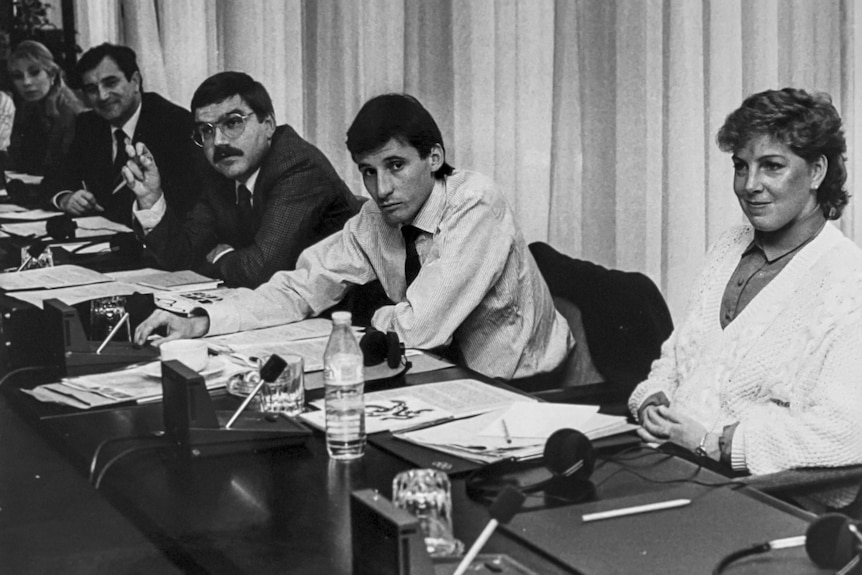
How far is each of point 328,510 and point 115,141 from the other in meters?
2.50

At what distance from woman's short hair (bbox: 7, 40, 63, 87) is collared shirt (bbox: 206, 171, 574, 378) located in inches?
47.6

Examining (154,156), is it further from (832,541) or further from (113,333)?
(832,541)

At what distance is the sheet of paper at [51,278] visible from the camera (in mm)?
3225

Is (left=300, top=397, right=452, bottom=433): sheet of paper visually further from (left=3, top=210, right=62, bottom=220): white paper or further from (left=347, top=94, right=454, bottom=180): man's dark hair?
(left=3, top=210, right=62, bottom=220): white paper

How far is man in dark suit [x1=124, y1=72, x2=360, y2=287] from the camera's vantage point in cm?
352

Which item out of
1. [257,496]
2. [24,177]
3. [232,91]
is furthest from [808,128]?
[24,177]

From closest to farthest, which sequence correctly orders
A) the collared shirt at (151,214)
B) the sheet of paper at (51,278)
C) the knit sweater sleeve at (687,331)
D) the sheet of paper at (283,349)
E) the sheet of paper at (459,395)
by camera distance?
the sheet of paper at (459,395), the knit sweater sleeve at (687,331), the sheet of paper at (283,349), the sheet of paper at (51,278), the collared shirt at (151,214)

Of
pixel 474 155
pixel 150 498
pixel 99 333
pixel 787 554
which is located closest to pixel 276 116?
pixel 474 155

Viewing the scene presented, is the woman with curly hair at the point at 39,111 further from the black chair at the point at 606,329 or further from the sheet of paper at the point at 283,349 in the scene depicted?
the black chair at the point at 606,329

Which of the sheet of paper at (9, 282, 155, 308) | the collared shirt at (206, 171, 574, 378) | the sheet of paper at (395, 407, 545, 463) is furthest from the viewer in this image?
the sheet of paper at (9, 282, 155, 308)

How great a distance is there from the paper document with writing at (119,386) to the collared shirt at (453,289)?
0.46 m

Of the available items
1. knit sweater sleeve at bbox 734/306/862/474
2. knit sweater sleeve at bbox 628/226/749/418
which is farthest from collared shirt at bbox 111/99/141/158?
knit sweater sleeve at bbox 734/306/862/474

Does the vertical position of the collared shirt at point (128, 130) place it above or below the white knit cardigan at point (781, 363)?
above

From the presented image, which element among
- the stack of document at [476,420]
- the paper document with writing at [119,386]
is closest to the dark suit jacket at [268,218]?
the paper document with writing at [119,386]
